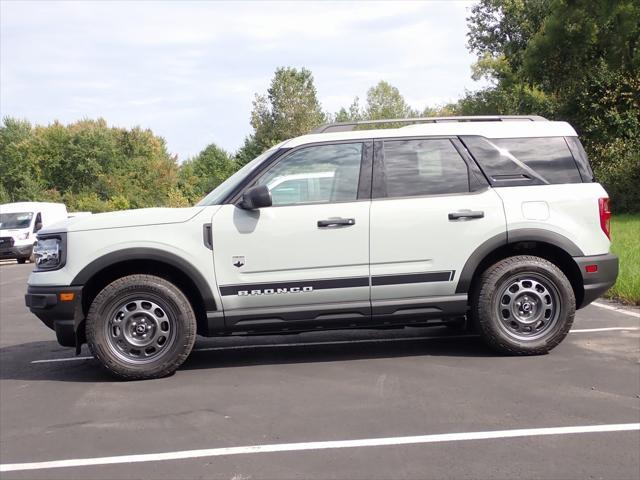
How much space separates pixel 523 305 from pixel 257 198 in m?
2.40

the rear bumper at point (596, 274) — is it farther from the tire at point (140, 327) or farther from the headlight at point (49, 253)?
the headlight at point (49, 253)

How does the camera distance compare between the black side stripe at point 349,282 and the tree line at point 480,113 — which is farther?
the tree line at point 480,113

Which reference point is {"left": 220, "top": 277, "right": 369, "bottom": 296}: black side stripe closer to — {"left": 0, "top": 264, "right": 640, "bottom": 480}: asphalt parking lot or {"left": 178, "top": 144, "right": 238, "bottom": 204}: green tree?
{"left": 0, "top": 264, "right": 640, "bottom": 480}: asphalt parking lot

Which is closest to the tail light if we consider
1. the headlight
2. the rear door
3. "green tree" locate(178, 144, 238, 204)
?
the rear door

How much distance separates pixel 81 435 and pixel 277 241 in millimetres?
2075

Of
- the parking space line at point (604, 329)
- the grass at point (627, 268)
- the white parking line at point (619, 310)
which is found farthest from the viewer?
the grass at point (627, 268)

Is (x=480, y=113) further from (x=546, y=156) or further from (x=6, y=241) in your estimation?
(x=546, y=156)

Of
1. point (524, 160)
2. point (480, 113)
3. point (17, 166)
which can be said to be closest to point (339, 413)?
point (524, 160)

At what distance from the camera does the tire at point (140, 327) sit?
5.64 meters

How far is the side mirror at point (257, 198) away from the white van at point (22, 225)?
1947 centimetres

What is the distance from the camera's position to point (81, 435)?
14.7 feet

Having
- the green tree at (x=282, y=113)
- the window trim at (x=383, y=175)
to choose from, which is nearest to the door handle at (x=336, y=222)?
the window trim at (x=383, y=175)

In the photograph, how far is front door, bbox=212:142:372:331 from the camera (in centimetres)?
570

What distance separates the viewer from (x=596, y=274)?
6.08 m
